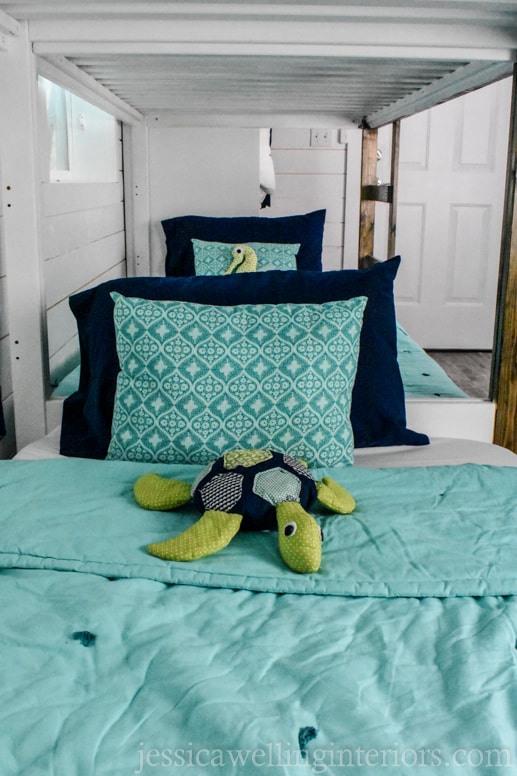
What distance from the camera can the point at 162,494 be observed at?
115 centimetres

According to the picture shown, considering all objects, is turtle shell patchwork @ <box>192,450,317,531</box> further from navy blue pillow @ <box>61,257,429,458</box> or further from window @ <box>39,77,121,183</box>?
window @ <box>39,77,121,183</box>

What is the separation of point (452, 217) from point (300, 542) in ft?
11.7

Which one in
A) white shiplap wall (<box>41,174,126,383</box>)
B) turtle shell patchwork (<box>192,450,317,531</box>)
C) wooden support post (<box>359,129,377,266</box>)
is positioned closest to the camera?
turtle shell patchwork (<box>192,450,317,531</box>)

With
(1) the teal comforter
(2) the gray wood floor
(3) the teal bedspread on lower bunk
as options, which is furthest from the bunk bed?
(2) the gray wood floor

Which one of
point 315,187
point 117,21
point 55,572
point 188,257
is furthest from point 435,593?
point 315,187

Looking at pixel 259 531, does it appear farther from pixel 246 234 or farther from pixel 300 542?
pixel 246 234

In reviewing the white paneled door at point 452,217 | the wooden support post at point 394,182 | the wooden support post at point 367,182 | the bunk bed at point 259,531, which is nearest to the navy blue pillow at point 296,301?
the bunk bed at point 259,531

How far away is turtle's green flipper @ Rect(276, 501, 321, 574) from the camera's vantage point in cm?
95

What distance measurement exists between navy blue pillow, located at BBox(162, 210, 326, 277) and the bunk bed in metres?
0.53

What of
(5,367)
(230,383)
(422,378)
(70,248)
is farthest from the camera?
(70,248)

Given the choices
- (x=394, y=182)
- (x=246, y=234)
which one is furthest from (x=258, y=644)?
(x=394, y=182)

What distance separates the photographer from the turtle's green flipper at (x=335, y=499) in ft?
3.67

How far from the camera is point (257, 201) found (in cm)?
317

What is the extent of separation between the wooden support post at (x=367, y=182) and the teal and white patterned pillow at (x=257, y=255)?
706 millimetres
